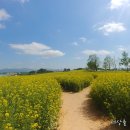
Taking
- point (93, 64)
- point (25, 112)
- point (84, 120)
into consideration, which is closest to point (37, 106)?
point (25, 112)

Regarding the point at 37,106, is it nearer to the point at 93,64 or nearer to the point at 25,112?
the point at 25,112

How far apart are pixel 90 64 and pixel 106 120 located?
94.6 m

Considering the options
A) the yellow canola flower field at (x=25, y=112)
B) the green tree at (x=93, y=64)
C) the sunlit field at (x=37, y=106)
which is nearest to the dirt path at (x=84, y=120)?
the sunlit field at (x=37, y=106)

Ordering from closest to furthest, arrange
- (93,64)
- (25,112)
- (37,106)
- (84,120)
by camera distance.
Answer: (25,112) < (37,106) < (84,120) < (93,64)

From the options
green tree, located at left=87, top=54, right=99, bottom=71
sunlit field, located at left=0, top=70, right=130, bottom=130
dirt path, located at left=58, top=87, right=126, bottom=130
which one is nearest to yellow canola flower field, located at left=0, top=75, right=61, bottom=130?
sunlit field, located at left=0, top=70, right=130, bottom=130

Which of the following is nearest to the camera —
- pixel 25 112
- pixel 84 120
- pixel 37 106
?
pixel 25 112

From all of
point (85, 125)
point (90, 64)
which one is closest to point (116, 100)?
point (85, 125)

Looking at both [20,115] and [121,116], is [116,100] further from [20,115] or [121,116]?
[20,115]

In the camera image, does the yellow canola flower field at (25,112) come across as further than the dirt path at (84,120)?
No

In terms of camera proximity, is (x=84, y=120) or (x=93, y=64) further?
(x=93, y=64)

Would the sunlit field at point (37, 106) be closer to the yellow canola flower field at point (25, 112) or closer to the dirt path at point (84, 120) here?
the yellow canola flower field at point (25, 112)

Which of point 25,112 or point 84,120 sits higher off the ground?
point 25,112

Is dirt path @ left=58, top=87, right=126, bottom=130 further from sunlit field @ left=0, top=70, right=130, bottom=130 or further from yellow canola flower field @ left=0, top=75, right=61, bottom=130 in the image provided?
yellow canola flower field @ left=0, top=75, right=61, bottom=130

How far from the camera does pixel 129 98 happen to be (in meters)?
10.9
